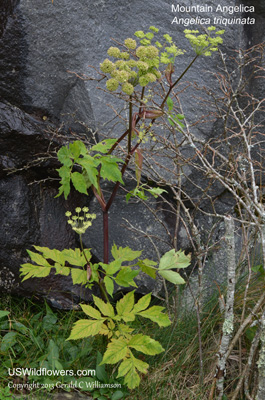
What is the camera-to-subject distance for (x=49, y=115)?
2.68 metres

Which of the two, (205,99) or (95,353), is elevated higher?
(205,99)

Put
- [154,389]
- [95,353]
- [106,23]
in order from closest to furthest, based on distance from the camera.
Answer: [154,389]
[95,353]
[106,23]

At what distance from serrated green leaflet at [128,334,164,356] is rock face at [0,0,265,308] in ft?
2.39

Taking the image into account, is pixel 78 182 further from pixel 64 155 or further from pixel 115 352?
pixel 115 352

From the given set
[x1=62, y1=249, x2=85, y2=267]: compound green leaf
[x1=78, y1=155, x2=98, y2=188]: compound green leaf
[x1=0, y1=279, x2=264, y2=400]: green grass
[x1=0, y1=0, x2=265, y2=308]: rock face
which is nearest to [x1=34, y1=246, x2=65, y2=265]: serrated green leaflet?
[x1=62, y1=249, x2=85, y2=267]: compound green leaf

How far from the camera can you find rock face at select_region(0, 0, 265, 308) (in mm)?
2573

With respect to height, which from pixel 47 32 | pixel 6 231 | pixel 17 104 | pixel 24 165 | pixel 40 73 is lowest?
pixel 6 231

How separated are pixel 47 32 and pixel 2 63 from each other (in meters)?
0.32

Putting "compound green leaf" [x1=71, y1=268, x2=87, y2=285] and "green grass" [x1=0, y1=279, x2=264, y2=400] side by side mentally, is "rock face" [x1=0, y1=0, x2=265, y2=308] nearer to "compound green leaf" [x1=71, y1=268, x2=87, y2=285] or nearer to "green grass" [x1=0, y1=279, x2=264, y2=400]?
"green grass" [x1=0, y1=279, x2=264, y2=400]

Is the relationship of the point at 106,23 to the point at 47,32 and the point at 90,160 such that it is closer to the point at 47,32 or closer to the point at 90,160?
the point at 47,32

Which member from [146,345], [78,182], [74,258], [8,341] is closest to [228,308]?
[146,345]

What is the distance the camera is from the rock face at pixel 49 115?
2573 millimetres

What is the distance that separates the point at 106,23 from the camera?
2740mm

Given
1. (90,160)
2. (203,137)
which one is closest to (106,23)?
(203,137)
